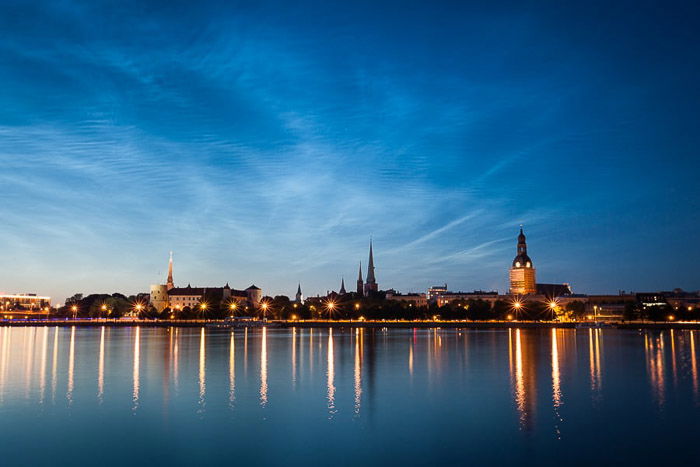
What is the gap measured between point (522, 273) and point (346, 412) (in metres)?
177

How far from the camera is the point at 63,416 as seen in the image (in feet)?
76.6

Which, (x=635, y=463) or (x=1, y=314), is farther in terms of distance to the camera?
(x=1, y=314)

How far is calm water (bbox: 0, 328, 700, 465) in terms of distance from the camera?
18344 mm

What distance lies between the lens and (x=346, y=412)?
954 inches

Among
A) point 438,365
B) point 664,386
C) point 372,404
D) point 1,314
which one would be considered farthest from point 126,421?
point 1,314

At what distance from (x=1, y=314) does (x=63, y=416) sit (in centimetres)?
17193

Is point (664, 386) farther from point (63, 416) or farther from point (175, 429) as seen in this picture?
point (63, 416)

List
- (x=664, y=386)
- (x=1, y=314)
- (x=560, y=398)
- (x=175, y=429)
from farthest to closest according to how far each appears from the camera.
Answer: (x=1, y=314) → (x=664, y=386) → (x=560, y=398) → (x=175, y=429)

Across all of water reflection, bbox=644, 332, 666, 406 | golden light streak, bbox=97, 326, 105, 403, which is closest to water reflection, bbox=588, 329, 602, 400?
water reflection, bbox=644, 332, 666, 406

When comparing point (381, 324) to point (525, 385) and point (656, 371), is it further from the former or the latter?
point (525, 385)

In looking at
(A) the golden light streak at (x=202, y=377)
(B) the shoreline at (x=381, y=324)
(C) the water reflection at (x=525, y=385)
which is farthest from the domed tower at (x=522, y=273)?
(A) the golden light streak at (x=202, y=377)

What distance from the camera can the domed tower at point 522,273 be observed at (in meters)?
191

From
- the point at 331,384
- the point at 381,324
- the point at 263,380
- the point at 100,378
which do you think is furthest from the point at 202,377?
the point at 381,324

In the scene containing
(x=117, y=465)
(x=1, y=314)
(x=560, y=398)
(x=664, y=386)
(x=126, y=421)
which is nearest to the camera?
(x=117, y=465)
